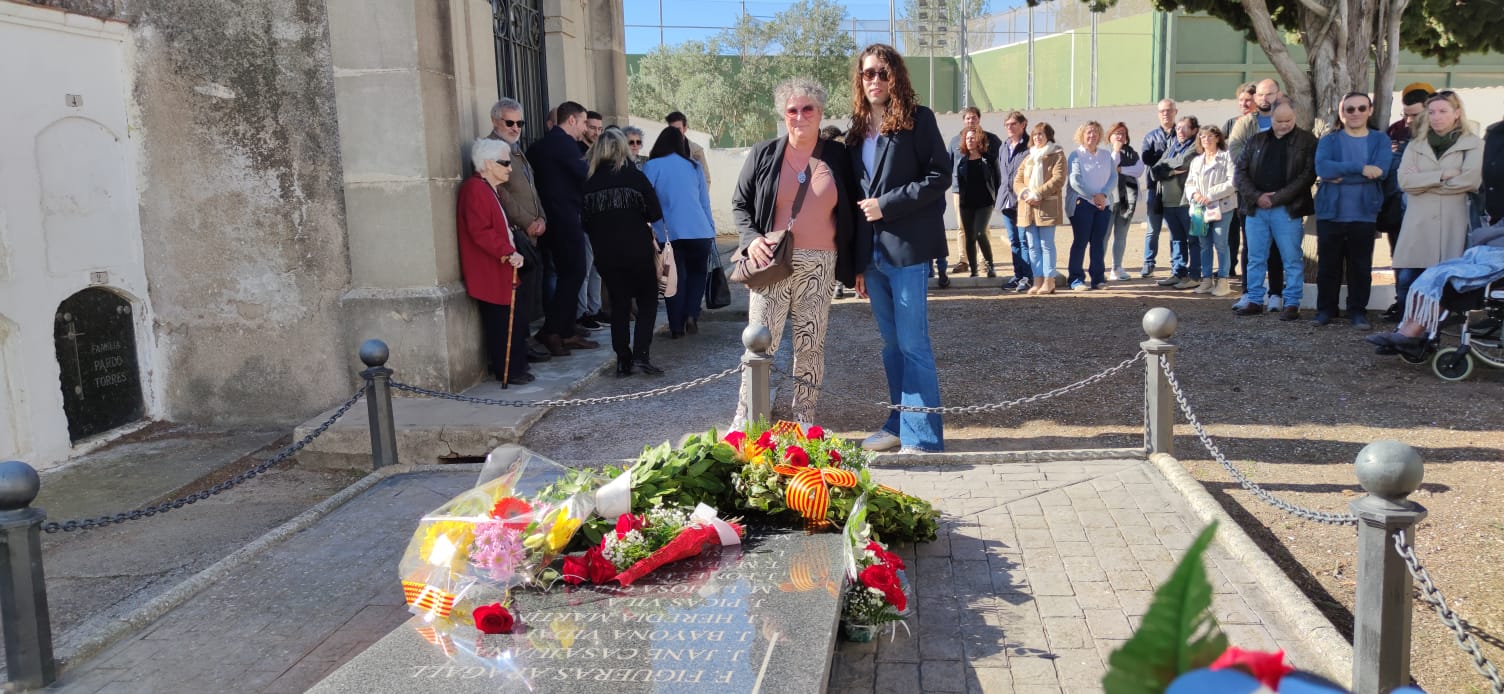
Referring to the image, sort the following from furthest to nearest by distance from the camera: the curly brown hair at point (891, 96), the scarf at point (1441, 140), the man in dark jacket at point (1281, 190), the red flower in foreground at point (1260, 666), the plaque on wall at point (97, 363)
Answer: the man in dark jacket at point (1281, 190), the scarf at point (1441, 140), the plaque on wall at point (97, 363), the curly brown hair at point (891, 96), the red flower in foreground at point (1260, 666)

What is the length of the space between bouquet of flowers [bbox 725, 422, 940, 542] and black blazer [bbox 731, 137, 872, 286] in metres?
1.28

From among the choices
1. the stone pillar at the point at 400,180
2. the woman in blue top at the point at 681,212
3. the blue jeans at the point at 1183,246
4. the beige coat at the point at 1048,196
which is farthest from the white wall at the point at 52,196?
the blue jeans at the point at 1183,246

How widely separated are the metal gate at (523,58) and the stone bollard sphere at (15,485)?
6171 mm

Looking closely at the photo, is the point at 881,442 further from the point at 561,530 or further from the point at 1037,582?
the point at 561,530

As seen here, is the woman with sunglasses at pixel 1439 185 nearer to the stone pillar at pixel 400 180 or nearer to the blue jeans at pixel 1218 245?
the blue jeans at pixel 1218 245

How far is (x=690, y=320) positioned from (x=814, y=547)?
628 centimetres

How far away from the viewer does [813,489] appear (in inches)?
170

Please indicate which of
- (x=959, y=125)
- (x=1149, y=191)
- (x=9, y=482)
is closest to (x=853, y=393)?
(x=9, y=482)

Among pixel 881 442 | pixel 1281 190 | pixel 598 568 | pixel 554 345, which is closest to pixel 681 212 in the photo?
pixel 554 345

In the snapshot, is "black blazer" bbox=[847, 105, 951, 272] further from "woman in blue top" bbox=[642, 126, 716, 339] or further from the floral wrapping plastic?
"woman in blue top" bbox=[642, 126, 716, 339]

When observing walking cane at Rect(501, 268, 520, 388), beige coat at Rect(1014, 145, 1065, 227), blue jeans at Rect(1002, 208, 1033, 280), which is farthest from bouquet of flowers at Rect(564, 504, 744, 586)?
blue jeans at Rect(1002, 208, 1033, 280)

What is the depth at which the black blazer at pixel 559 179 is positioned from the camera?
352 inches

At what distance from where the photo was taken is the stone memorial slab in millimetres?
3037

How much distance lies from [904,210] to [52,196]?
202 inches
